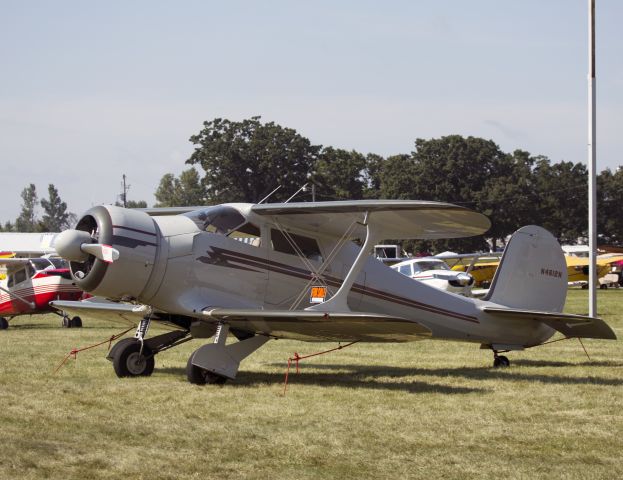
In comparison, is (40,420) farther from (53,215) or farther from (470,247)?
(53,215)

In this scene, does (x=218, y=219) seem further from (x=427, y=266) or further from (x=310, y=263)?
(x=427, y=266)

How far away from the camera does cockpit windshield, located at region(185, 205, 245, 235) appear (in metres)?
10.7

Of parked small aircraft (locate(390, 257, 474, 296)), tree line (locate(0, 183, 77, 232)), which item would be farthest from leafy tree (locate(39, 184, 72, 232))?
parked small aircraft (locate(390, 257, 474, 296))

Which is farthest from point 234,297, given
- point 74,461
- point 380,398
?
point 74,461

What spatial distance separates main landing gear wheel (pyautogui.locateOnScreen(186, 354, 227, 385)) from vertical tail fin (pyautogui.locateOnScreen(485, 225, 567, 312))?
4586mm

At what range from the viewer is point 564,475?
5.89 m

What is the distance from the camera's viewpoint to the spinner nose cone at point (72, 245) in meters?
9.82

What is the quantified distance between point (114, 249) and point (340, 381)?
3160 mm

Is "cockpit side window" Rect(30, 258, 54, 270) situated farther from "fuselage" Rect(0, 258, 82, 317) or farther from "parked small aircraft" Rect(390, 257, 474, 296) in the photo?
"parked small aircraft" Rect(390, 257, 474, 296)

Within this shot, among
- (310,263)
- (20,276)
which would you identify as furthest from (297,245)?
(20,276)

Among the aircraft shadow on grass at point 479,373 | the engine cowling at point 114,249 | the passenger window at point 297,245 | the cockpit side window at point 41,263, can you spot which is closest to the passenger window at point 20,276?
the cockpit side window at point 41,263

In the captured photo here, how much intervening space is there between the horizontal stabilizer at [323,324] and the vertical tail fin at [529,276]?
3.06 meters

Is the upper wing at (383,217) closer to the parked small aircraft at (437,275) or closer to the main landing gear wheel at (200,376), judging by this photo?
the main landing gear wheel at (200,376)

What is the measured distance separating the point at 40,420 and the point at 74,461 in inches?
69.5
